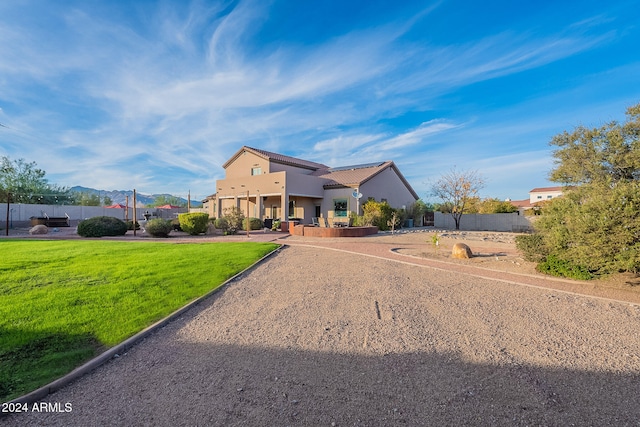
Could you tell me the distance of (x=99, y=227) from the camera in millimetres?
16594

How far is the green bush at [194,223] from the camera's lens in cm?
1780

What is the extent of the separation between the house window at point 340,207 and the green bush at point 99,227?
1554cm

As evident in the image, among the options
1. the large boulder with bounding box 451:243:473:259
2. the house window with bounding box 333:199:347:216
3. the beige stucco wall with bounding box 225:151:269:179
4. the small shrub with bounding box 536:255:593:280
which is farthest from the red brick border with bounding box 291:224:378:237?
the beige stucco wall with bounding box 225:151:269:179

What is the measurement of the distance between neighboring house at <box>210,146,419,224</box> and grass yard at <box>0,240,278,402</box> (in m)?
14.9

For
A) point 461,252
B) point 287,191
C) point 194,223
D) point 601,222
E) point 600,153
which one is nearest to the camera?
point 601,222

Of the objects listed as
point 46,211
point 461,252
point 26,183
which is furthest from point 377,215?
point 26,183

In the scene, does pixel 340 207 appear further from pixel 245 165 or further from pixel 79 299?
pixel 79 299

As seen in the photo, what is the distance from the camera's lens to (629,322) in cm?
459

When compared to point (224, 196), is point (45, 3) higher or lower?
higher

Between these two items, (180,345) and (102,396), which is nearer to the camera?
(102,396)

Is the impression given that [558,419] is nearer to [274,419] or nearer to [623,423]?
[623,423]

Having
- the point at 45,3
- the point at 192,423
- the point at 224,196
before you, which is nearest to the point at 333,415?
the point at 192,423

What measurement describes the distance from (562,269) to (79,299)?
1061cm

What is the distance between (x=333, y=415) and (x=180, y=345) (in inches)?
98.6
